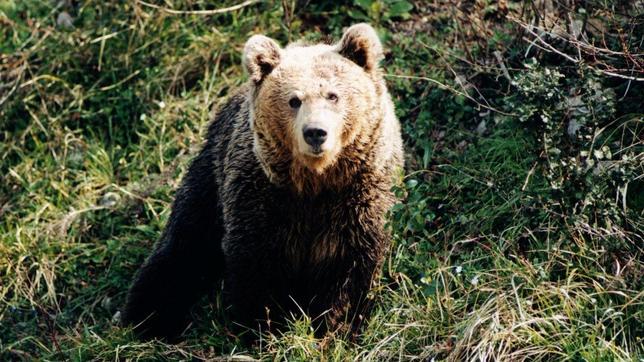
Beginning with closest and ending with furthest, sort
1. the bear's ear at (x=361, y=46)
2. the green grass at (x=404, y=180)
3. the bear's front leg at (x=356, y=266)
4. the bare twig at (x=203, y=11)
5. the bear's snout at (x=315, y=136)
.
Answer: the bear's snout at (x=315, y=136)
the green grass at (x=404, y=180)
the bear's ear at (x=361, y=46)
the bear's front leg at (x=356, y=266)
the bare twig at (x=203, y=11)

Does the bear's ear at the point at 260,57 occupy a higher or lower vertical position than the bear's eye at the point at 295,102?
Result: higher

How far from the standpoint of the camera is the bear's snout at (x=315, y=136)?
544 centimetres

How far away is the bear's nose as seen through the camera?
17.9 ft

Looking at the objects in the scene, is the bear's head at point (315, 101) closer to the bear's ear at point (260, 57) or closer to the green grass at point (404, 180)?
the bear's ear at point (260, 57)

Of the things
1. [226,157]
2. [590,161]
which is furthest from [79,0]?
[590,161]

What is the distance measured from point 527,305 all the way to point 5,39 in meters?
5.38

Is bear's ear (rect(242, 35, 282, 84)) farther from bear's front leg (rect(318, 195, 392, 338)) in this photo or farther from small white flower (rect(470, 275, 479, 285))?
small white flower (rect(470, 275, 479, 285))

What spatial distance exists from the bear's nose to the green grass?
0.68 meters

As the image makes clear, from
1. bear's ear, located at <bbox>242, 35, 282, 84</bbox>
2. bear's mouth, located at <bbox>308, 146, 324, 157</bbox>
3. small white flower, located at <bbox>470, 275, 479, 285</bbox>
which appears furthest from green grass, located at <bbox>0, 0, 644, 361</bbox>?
bear's ear, located at <bbox>242, 35, 282, 84</bbox>

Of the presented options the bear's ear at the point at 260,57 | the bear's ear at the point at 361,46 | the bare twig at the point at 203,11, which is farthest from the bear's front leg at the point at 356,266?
the bare twig at the point at 203,11

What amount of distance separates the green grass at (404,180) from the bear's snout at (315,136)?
0.67m

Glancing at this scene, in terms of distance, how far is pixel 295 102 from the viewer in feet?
18.8

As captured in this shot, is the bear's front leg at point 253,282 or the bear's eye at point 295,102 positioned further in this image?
the bear's front leg at point 253,282

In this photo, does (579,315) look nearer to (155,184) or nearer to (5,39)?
(155,184)
